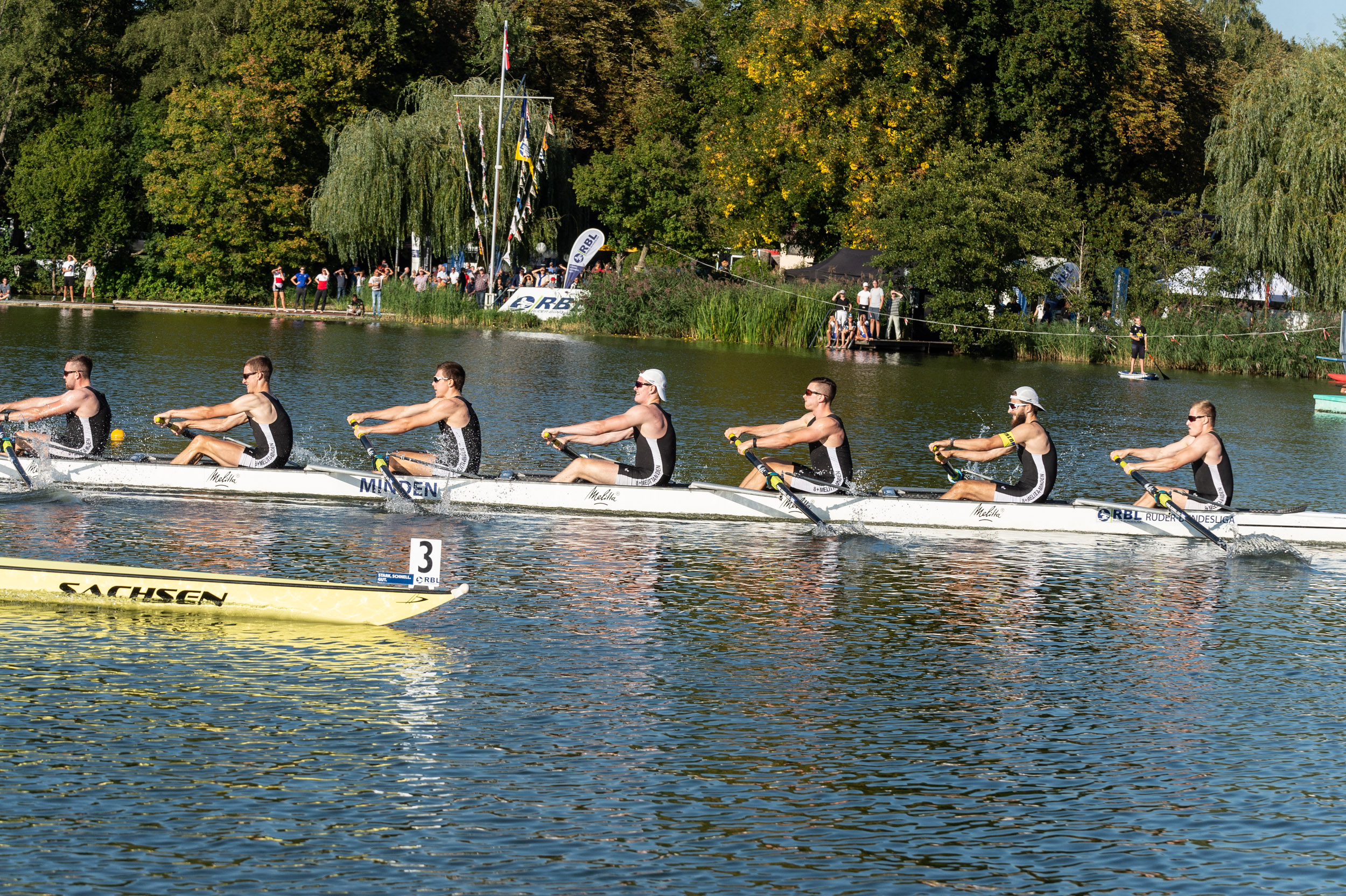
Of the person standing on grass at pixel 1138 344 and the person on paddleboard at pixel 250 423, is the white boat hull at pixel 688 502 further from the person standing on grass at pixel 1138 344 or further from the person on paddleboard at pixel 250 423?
the person standing on grass at pixel 1138 344

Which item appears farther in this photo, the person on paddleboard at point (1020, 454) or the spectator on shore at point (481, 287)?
the spectator on shore at point (481, 287)

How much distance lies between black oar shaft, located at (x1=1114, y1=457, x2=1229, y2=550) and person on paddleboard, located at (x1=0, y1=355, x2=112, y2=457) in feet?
38.0

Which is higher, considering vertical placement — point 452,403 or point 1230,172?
point 1230,172

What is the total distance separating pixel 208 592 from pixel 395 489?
5.61 m

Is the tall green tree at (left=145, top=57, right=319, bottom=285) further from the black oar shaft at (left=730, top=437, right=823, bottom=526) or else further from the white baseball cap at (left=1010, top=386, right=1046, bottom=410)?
the white baseball cap at (left=1010, top=386, right=1046, bottom=410)

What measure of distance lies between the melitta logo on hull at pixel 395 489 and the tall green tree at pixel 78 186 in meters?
49.3

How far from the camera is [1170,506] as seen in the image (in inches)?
639

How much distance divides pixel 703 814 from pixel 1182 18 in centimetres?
7060

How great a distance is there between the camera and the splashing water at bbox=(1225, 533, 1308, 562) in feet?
52.6

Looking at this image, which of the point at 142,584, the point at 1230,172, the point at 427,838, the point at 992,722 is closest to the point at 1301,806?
the point at 992,722

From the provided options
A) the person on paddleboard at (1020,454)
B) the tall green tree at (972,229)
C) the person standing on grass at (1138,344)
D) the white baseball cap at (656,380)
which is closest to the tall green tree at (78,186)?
the tall green tree at (972,229)

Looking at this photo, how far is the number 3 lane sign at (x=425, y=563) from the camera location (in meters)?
10.6

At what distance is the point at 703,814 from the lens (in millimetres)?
7848

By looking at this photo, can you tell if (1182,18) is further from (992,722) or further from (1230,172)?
(992,722)
